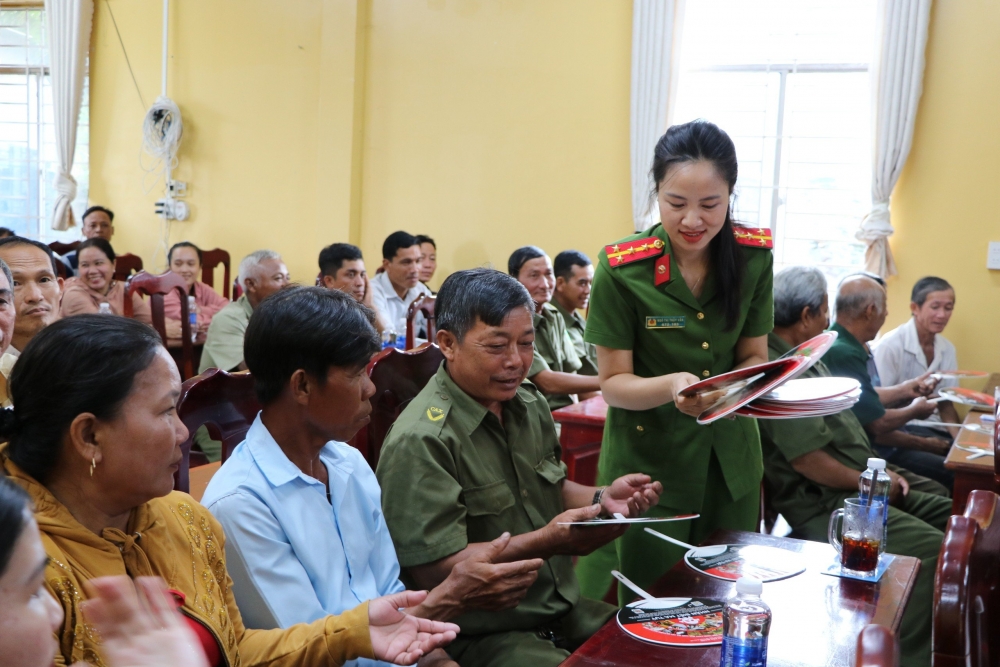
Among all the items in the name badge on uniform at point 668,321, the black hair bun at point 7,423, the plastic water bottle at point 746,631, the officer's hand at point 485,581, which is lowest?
the officer's hand at point 485,581

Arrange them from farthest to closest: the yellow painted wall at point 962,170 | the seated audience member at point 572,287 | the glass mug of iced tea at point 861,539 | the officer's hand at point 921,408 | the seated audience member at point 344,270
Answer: the yellow painted wall at point 962,170 < the seated audience member at point 344,270 < the seated audience member at point 572,287 < the officer's hand at point 921,408 < the glass mug of iced tea at point 861,539

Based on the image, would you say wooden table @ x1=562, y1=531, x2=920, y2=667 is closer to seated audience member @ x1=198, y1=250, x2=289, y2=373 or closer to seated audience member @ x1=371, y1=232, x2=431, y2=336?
seated audience member @ x1=198, y1=250, x2=289, y2=373

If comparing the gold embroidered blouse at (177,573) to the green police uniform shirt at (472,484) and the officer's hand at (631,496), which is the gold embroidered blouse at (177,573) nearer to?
the green police uniform shirt at (472,484)

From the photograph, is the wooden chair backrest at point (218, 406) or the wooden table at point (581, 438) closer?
the wooden chair backrest at point (218, 406)

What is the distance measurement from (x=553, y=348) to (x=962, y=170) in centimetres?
272

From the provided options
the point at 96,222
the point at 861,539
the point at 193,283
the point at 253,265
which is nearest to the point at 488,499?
the point at 861,539

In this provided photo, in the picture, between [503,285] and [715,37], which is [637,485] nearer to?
[503,285]

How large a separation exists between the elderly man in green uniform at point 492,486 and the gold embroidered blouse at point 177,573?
309mm

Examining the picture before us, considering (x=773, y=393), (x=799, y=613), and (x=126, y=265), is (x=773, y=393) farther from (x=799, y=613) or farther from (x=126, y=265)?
(x=126, y=265)

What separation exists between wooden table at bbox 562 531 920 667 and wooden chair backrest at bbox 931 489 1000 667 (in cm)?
15

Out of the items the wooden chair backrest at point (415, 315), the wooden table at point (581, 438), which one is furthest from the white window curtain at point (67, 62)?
the wooden table at point (581, 438)

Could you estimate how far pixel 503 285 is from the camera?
5.56 feet

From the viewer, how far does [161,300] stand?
3758 mm

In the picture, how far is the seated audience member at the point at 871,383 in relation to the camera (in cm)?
300
